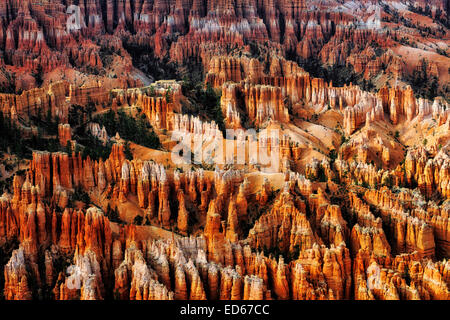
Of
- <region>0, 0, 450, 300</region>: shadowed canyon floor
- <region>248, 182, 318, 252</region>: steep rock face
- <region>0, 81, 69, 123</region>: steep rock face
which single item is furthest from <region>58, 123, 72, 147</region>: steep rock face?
<region>248, 182, 318, 252</region>: steep rock face

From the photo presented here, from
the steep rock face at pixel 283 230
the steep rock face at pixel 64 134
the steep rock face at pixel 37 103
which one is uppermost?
the steep rock face at pixel 37 103

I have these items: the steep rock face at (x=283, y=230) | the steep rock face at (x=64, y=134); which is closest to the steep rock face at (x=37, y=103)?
the steep rock face at (x=64, y=134)

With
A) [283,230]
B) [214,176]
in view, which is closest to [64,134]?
[214,176]

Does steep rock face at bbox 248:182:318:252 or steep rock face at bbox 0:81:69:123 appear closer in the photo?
steep rock face at bbox 248:182:318:252

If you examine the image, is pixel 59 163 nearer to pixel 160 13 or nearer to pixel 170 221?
pixel 170 221

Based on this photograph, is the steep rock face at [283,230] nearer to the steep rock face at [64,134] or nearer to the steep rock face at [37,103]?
the steep rock face at [64,134]

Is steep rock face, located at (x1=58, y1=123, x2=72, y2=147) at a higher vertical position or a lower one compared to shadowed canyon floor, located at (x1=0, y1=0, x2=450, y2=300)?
higher

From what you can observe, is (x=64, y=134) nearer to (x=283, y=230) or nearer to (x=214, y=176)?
(x=214, y=176)

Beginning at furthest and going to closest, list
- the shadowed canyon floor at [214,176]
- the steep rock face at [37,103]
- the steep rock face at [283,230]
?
the steep rock face at [37,103] → the steep rock face at [283,230] → the shadowed canyon floor at [214,176]

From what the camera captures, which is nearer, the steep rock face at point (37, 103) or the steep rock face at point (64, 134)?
the steep rock face at point (64, 134)

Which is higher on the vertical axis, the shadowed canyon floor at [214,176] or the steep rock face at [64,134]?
the steep rock face at [64,134]

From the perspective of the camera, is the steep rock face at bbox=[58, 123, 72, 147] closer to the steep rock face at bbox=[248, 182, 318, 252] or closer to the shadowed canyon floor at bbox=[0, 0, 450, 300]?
the shadowed canyon floor at bbox=[0, 0, 450, 300]
